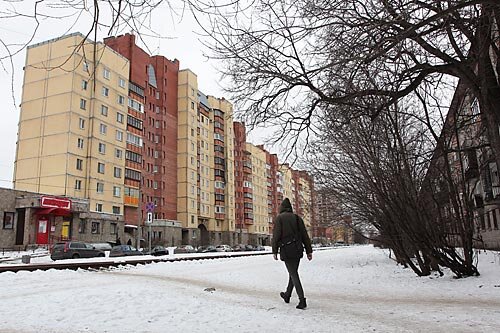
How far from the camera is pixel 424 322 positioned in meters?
6.49

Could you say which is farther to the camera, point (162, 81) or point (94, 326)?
point (162, 81)

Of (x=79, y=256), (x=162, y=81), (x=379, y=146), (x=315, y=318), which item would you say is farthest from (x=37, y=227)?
(x=315, y=318)

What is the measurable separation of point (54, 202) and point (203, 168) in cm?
3715

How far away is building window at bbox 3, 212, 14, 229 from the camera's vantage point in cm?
4231

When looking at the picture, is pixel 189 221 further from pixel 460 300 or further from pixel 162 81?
pixel 460 300

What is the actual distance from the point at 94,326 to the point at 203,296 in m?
3.63

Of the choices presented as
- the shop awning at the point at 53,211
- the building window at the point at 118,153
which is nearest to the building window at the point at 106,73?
the building window at the point at 118,153

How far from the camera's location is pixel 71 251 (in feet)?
111

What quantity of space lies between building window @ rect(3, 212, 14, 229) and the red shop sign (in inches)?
151

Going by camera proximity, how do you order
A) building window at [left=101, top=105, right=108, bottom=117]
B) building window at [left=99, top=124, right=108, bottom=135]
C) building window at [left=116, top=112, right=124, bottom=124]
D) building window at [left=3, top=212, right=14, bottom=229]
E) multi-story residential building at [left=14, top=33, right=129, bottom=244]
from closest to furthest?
building window at [left=3, top=212, right=14, bottom=229]
multi-story residential building at [left=14, top=33, right=129, bottom=244]
building window at [left=99, top=124, right=108, bottom=135]
building window at [left=101, top=105, right=108, bottom=117]
building window at [left=116, top=112, right=124, bottom=124]

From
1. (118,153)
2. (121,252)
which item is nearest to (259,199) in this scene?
(118,153)

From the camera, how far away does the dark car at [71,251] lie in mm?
33344

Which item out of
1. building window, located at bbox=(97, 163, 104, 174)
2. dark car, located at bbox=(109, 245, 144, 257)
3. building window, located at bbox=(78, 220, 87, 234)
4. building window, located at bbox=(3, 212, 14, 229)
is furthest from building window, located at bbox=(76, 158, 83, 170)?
dark car, located at bbox=(109, 245, 144, 257)

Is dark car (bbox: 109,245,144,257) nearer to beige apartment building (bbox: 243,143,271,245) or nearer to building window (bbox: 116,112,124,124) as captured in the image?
building window (bbox: 116,112,124,124)
